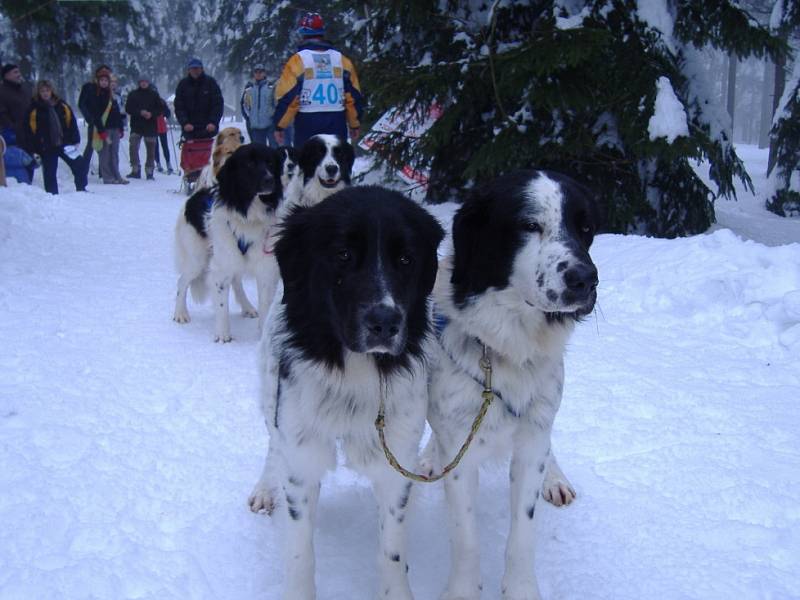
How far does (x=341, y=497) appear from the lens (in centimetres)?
322

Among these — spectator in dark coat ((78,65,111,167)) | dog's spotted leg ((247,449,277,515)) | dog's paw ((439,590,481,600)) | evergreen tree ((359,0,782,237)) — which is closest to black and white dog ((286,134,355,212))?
evergreen tree ((359,0,782,237))

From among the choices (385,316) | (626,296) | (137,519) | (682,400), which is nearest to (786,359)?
(682,400)

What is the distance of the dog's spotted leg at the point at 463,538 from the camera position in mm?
2516

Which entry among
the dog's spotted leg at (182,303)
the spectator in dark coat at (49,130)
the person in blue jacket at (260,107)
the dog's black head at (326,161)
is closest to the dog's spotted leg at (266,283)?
the dog's spotted leg at (182,303)

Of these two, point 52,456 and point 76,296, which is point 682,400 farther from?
point 76,296

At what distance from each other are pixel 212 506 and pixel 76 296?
172 inches

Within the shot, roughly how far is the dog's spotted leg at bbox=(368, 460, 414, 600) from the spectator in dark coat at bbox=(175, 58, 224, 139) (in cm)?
1182

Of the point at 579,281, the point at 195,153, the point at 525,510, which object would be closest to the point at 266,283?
the point at 525,510

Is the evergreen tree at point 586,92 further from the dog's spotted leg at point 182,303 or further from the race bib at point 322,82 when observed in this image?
the dog's spotted leg at point 182,303

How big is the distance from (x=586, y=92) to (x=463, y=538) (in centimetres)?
622

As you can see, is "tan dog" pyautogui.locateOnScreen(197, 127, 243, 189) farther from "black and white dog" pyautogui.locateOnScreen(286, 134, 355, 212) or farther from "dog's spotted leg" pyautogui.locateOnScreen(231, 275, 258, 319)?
"dog's spotted leg" pyautogui.locateOnScreen(231, 275, 258, 319)

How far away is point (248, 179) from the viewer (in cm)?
587

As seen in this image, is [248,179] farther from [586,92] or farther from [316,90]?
[586,92]

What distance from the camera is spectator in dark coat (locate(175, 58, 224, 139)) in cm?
1284
